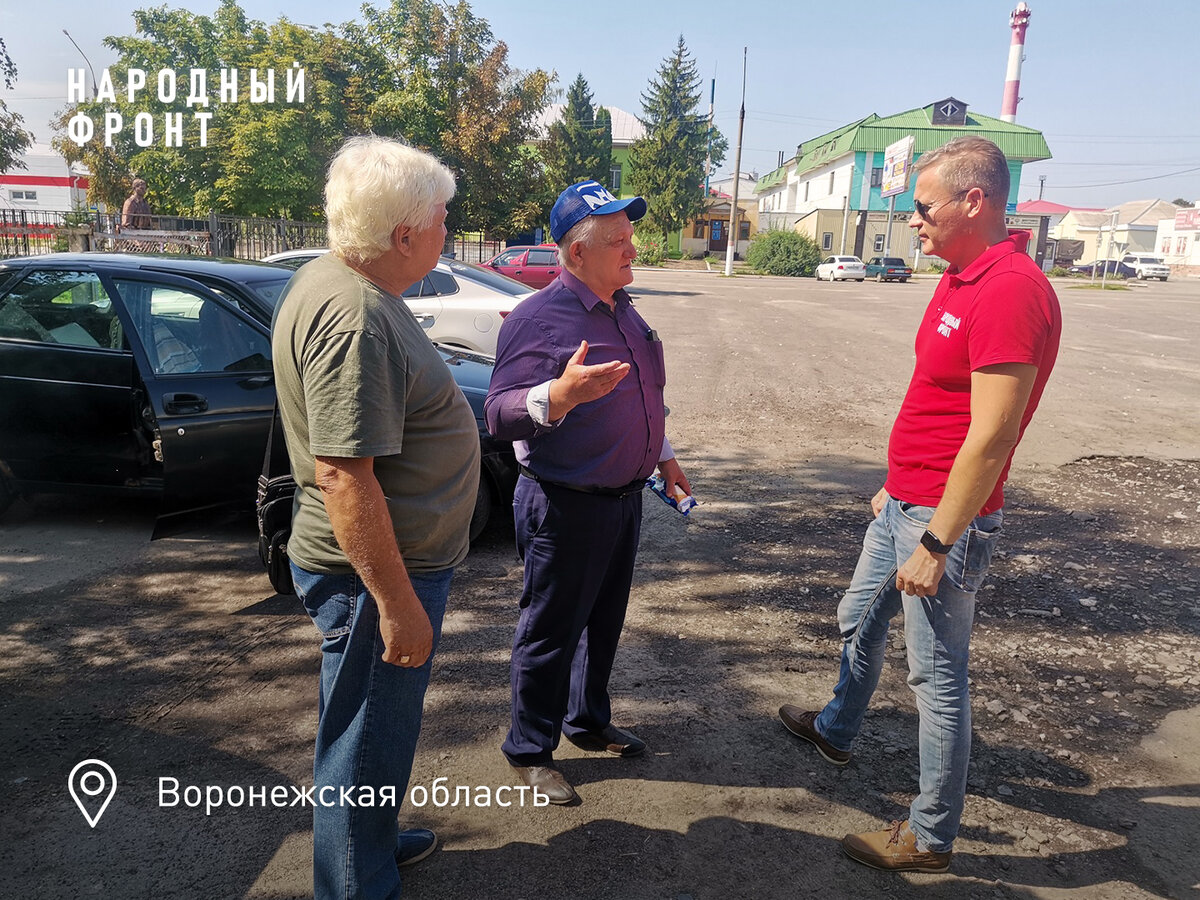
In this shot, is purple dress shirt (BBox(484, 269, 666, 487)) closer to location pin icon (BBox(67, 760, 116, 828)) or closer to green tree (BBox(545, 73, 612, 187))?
location pin icon (BBox(67, 760, 116, 828))

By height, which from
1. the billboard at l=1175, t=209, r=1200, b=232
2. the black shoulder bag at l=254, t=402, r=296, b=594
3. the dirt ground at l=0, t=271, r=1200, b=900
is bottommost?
the dirt ground at l=0, t=271, r=1200, b=900

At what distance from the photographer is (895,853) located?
2588 mm

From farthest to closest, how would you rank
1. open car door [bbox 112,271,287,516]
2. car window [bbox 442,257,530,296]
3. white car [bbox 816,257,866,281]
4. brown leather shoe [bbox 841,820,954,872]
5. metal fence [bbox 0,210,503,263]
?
white car [bbox 816,257,866,281] < metal fence [bbox 0,210,503,263] < car window [bbox 442,257,530,296] < open car door [bbox 112,271,287,516] < brown leather shoe [bbox 841,820,954,872]

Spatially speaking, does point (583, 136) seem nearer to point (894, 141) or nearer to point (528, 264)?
point (894, 141)

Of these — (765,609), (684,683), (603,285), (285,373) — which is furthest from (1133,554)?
(285,373)

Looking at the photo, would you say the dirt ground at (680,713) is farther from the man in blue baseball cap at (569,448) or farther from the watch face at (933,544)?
the watch face at (933,544)

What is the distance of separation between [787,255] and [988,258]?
47839 mm

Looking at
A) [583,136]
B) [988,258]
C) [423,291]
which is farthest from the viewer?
[583,136]

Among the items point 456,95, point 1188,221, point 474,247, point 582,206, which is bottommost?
point 582,206

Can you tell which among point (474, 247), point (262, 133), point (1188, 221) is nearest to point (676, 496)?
point (262, 133)

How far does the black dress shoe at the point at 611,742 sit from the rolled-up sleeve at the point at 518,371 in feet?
4.00

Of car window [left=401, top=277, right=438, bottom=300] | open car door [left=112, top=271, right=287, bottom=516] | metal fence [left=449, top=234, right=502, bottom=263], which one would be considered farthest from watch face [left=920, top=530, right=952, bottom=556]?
metal fence [left=449, top=234, right=502, bottom=263]

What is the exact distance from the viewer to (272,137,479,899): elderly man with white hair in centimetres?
188

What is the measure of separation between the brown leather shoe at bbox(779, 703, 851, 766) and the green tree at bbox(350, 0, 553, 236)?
76.2 feet
